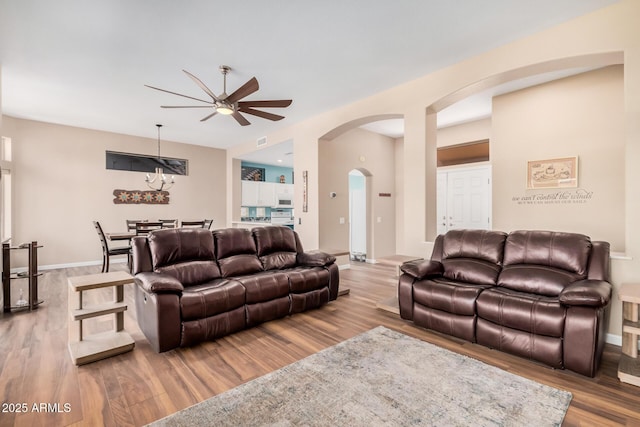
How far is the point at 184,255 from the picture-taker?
3305mm

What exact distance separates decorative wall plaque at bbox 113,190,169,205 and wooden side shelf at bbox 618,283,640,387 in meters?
8.29

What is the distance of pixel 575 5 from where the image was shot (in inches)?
104

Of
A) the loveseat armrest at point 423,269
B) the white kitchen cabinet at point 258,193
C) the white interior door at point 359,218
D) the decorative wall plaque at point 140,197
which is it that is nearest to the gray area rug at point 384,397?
the loveseat armrest at point 423,269

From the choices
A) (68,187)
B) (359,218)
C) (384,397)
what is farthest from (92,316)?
(359,218)

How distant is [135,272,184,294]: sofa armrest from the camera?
2.57 meters

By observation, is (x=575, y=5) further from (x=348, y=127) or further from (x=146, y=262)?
(x=146, y=262)

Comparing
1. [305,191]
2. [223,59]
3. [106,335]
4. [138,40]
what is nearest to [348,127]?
[305,191]

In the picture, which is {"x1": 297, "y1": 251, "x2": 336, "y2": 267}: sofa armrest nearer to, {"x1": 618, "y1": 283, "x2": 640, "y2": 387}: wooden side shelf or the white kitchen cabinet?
{"x1": 618, "y1": 283, "x2": 640, "y2": 387}: wooden side shelf

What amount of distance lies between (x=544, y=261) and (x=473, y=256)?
2.08 ft

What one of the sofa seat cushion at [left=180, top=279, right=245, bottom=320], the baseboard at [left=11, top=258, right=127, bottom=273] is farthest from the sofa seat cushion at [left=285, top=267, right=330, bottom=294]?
the baseboard at [left=11, top=258, right=127, bottom=273]

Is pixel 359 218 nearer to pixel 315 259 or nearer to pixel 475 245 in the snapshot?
pixel 315 259

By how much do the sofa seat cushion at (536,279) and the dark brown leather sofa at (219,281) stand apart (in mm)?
1983

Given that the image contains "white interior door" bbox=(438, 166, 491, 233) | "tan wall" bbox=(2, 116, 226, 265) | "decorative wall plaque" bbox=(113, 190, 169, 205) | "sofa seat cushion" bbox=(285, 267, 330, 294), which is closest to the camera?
"sofa seat cushion" bbox=(285, 267, 330, 294)

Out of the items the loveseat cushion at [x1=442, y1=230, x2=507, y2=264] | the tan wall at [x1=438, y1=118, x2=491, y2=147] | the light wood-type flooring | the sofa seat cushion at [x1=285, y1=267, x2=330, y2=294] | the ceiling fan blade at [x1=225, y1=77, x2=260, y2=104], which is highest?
the tan wall at [x1=438, y1=118, x2=491, y2=147]
